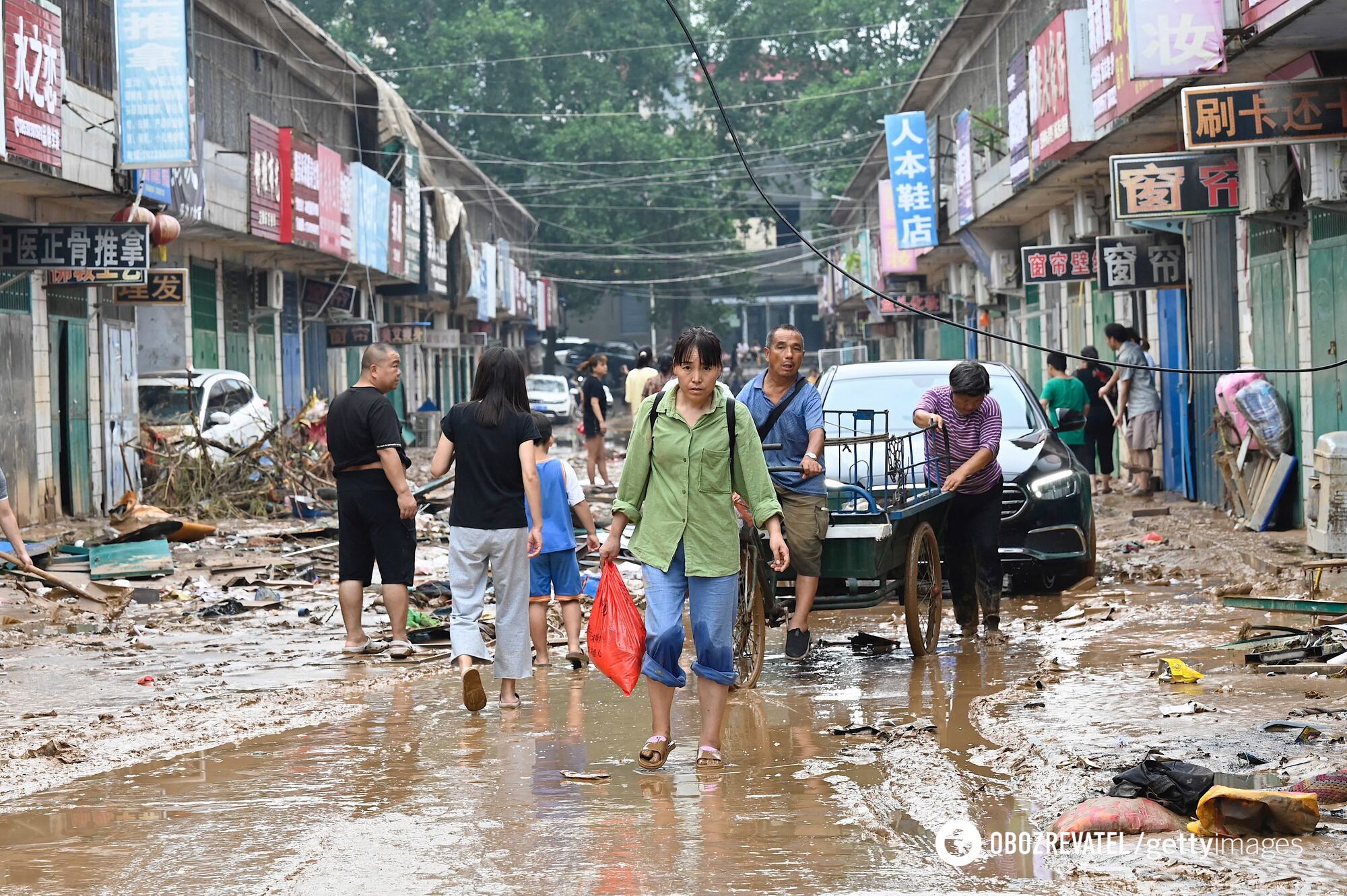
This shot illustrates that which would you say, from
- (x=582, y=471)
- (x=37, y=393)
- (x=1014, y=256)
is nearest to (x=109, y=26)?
(x=37, y=393)

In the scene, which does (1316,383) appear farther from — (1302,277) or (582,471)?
(582,471)

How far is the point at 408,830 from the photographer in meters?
5.30

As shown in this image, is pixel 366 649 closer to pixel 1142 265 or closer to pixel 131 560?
pixel 131 560

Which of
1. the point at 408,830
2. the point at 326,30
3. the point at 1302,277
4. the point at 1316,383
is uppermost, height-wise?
the point at 326,30

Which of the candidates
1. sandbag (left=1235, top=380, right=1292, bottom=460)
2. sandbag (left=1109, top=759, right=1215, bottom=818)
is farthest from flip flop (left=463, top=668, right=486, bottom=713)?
sandbag (left=1235, top=380, right=1292, bottom=460)

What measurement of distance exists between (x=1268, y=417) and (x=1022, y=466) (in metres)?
3.79

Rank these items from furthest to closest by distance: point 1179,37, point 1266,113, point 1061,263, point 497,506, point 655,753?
1. point 1061,263
2. point 1179,37
3. point 1266,113
4. point 497,506
5. point 655,753

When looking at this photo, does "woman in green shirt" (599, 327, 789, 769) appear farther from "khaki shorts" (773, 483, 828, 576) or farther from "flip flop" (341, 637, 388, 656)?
"flip flop" (341, 637, 388, 656)

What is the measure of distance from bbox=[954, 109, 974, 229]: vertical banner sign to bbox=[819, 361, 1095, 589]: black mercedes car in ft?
54.6

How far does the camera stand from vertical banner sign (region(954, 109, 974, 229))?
91.6ft

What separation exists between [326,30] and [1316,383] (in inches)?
2099

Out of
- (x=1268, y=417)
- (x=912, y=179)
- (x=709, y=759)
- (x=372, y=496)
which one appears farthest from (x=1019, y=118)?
(x=709, y=759)

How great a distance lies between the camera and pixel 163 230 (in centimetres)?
1909

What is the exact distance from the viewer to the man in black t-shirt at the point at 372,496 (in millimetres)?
9312
